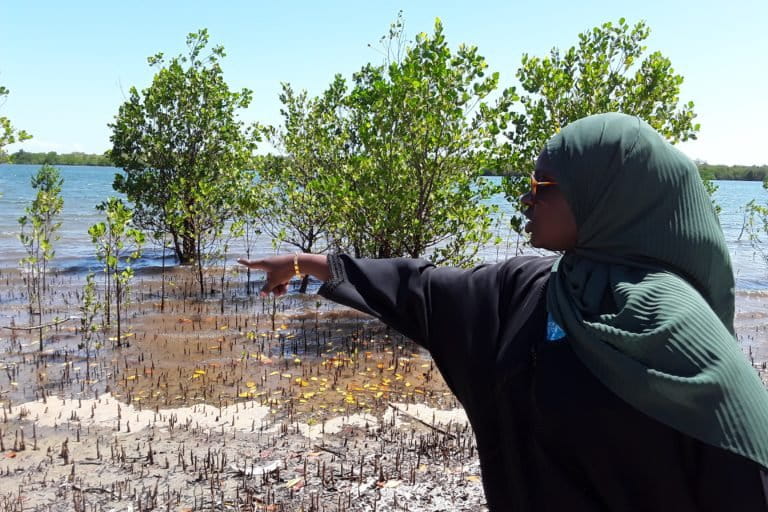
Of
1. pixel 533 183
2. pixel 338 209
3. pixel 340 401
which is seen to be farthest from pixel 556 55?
pixel 533 183

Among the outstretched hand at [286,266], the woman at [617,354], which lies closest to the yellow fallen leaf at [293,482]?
the outstretched hand at [286,266]

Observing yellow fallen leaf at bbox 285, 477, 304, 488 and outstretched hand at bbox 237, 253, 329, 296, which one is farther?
yellow fallen leaf at bbox 285, 477, 304, 488

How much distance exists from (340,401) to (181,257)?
499 inches

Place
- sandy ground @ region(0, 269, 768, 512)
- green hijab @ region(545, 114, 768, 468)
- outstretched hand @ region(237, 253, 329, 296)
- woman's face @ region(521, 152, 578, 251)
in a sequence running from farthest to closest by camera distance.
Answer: sandy ground @ region(0, 269, 768, 512) → outstretched hand @ region(237, 253, 329, 296) → woman's face @ region(521, 152, 578, 251) → green hijab @ region(545, 114, 768, 468)

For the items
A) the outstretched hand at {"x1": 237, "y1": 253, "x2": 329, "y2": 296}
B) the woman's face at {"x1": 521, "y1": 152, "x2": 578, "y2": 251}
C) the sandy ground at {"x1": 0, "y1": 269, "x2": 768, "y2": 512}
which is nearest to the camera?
the woman's face at {"x1": 521, "y1": 152, "x2": 578, "y2": 251}

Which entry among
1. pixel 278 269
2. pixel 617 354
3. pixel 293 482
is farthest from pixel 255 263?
pixel 293 482

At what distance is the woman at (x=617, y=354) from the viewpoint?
1638 mm

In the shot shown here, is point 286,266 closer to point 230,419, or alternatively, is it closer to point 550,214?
point 550,214

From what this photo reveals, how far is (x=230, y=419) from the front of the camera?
6.29 metres

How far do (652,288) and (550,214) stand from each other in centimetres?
40

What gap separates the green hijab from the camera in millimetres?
1622

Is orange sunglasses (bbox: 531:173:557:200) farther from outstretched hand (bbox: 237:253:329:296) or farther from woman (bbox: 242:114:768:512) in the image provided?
outstretched hand (bbox: 237:253:329:296)

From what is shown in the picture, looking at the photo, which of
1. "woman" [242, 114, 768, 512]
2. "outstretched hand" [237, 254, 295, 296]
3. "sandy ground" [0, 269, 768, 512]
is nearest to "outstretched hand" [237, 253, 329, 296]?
"outstretched hand" [237, 254, 295, 296]

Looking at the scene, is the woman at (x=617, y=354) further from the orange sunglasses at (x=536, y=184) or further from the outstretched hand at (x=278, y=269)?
the outstretched hand at (x=278, y=269)
